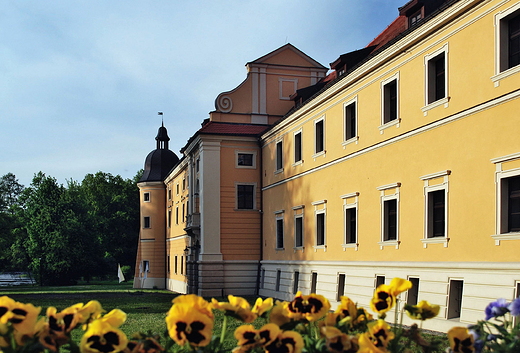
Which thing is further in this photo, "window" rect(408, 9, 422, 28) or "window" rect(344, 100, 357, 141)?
"window" rect(344, 100, 357, 141)

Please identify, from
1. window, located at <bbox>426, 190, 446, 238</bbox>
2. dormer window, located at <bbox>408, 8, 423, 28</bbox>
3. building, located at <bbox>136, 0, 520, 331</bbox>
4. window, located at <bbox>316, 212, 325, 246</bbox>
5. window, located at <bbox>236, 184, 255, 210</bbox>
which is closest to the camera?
building, located at <bbox>136, 0, 520, 331</bbox>

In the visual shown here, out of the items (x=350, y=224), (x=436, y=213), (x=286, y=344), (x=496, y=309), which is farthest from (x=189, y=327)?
(x=350, y=224)

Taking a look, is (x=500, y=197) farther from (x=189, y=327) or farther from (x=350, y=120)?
(x=189, y=327)

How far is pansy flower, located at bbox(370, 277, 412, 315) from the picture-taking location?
340cm

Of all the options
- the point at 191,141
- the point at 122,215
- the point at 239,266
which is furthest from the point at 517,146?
the point at 122,215

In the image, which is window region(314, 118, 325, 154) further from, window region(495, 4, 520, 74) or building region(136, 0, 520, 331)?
window region(495, 4, 520, 74)

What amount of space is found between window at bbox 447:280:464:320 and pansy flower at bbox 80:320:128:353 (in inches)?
540

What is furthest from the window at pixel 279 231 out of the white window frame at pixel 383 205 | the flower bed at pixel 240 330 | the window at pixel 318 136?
the flower bed at pixel 240 330

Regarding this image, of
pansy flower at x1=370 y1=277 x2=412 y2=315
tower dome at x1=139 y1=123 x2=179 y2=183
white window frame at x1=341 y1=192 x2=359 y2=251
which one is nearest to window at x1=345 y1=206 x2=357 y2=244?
white window frame at x1=341 y1=192 x2=359 y2=251

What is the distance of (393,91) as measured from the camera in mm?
19359

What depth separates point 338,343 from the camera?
2.91 metres

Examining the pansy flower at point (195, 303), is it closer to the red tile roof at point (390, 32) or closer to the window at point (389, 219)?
the window at point (389, 219)

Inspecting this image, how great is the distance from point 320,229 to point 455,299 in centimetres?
952

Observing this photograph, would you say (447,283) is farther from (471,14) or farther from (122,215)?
(122,215)
